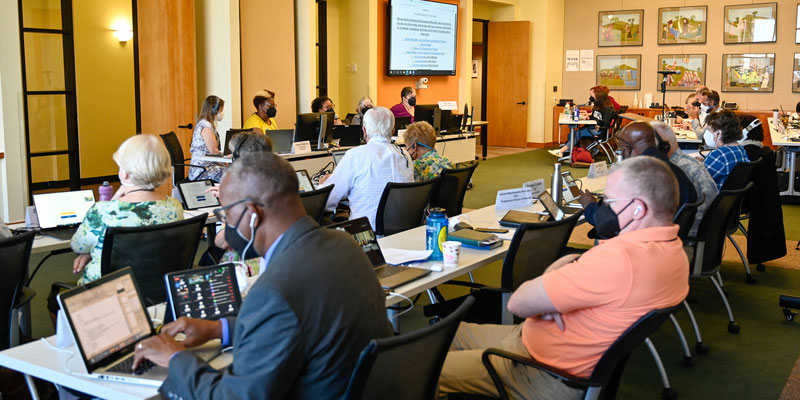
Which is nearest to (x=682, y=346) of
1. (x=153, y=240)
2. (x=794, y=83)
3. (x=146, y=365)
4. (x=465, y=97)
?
(x=153, y=240)

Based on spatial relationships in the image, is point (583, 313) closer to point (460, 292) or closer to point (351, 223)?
point (351, 223)

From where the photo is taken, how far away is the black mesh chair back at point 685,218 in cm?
389

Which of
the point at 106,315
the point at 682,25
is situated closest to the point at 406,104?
the point at 682,25

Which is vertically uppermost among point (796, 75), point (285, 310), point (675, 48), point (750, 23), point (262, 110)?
point (750, 23)

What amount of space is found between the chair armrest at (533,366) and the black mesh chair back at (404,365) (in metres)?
0.39

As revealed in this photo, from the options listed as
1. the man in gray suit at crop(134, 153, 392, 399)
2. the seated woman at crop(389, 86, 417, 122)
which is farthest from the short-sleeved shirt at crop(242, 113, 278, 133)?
the man in gray suit at crop(134, 153, 392, 399)

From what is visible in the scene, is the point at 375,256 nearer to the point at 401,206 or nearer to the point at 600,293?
the point at 600,293

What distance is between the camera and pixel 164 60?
8.02 meters

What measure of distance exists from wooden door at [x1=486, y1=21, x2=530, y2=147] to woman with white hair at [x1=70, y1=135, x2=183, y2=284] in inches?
496

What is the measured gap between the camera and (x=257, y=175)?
1837 mm

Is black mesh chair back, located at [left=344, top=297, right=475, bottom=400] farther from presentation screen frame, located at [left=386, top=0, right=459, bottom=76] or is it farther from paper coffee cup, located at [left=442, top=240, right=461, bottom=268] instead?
presentation screen frame, located at [left=386, top=0, right=459, bottom=76]

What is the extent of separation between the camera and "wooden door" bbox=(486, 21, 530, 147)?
49.5 ft

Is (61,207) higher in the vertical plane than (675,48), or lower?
lower

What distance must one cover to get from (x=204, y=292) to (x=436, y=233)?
1273mm
